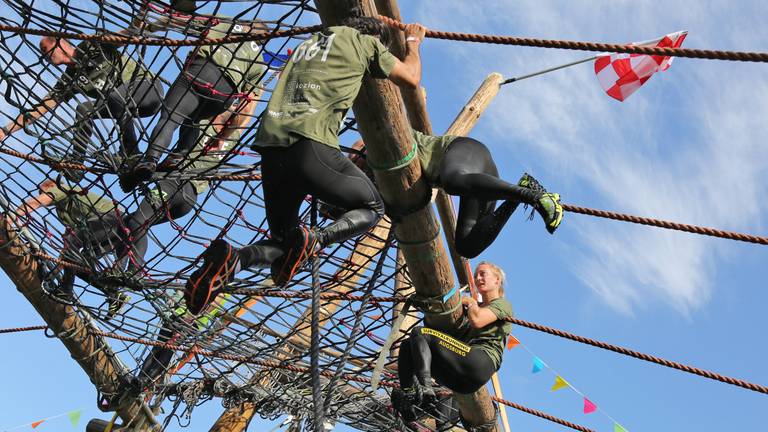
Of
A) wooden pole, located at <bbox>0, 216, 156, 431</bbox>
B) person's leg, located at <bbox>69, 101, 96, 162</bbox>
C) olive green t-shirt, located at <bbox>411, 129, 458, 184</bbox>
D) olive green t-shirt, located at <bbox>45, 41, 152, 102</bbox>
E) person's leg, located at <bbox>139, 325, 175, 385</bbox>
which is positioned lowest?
olive green t-shirt, located at <bbox>411, 129, 458, 184</bbox>

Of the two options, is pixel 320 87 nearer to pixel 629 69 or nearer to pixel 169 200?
pixel 169 200

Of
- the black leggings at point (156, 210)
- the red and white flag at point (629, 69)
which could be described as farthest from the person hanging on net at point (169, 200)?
the red and white flag at point (629, 69)

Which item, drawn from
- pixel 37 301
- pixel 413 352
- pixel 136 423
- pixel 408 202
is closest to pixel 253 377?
pixel 136 423

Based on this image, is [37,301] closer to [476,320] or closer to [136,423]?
[136,423]

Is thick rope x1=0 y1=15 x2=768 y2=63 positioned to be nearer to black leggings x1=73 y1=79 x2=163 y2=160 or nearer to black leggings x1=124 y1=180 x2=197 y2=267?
black leggings x1=73 y1=79 x2=163 y2=160

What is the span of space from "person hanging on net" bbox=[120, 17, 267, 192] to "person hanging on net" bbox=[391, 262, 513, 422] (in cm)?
140

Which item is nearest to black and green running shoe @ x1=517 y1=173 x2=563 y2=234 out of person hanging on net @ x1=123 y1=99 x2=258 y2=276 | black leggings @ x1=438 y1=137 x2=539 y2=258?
black leggings @ x1=438 y1=137 x2=539 y2=258

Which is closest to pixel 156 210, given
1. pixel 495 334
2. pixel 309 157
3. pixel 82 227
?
pixel 82 227

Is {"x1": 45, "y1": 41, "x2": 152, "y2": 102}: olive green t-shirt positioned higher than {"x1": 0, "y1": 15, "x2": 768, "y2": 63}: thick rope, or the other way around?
{"x1": 45, "y1": 41, "x2": 152, "y2": 102}: olive green t-shirt

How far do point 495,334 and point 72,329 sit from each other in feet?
7.71

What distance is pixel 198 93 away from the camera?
4805 mm

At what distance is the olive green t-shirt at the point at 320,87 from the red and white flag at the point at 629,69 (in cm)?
354

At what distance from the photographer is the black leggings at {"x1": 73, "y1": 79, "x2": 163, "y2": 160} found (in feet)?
15.4

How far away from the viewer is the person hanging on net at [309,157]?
3.23m
